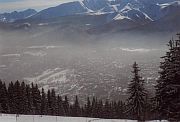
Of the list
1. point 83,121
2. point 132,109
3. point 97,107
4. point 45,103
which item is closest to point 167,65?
point 83,121

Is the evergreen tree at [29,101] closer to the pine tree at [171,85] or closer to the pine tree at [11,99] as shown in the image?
the pine tree at [11,99]

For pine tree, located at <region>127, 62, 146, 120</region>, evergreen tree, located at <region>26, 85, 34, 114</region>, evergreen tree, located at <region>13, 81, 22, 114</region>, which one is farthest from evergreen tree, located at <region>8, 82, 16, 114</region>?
pine tree, located at <region>127, 62, 146, 120</region>

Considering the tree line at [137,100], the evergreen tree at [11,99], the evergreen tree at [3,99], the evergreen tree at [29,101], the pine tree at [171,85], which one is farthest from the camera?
the evergreen tree at [29,101]

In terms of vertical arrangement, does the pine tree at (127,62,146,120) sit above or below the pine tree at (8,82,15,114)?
above

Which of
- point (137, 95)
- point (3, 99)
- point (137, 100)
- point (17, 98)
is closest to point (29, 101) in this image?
point (17, 98)

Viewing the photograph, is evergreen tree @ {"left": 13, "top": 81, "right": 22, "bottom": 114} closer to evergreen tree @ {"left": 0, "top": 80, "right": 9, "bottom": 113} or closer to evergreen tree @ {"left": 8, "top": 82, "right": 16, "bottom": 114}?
evergreen tree @ {"left": 8, "top": 82, "right": 16, "bottom": 114}

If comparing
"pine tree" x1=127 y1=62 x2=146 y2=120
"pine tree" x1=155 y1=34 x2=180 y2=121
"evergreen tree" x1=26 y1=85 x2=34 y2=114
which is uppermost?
"pine tree" x1=155 y1=34 x2=180 y2=121

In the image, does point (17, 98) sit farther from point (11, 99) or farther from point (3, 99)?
point (3, 99)

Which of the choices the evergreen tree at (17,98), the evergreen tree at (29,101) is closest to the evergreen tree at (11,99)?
the evergreen tree at (17,98)
